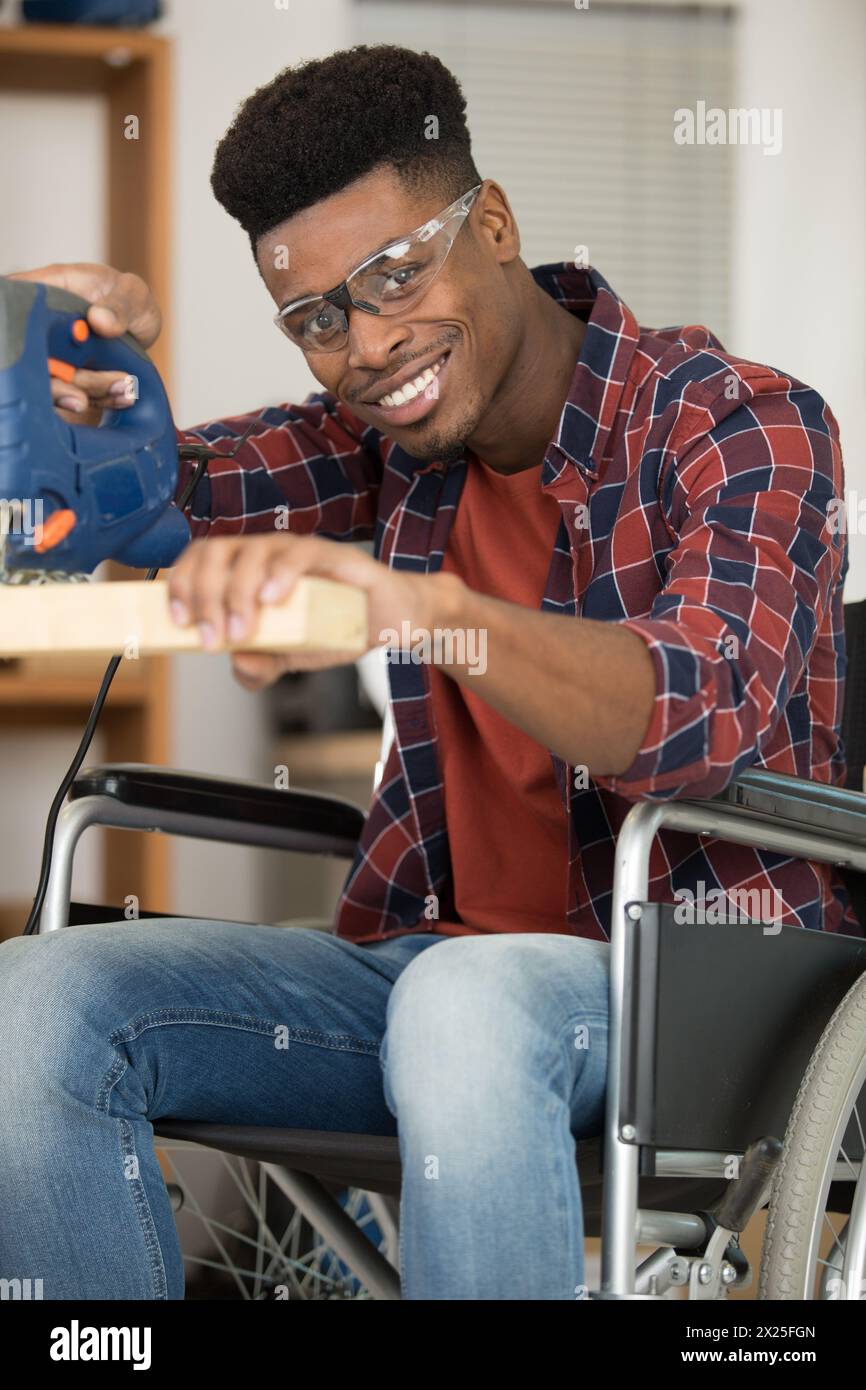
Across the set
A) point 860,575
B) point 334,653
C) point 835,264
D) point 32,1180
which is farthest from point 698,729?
point 835,264

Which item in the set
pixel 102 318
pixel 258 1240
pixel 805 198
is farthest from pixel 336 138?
pixel 805 198

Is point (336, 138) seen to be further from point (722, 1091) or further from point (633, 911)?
point (722, 1091)

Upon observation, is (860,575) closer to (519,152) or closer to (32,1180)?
(519,152)

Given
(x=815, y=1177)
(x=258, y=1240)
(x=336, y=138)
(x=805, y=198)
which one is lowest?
(x=258, y=1240)

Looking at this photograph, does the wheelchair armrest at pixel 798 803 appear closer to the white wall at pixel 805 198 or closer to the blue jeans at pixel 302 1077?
→ the blue jeans at pixel 302 1077

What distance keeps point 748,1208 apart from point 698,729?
334mm

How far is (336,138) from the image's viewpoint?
4.10 feet

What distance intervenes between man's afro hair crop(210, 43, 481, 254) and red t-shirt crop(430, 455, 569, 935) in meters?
0.28

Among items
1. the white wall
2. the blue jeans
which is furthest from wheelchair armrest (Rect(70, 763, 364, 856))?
the white wall

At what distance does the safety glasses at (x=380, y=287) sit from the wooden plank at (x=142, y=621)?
1.70ft

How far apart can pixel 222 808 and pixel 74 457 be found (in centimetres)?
55

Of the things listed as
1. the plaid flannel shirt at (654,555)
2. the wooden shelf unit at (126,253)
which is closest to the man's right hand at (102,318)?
the plaid flannel shirt at (654,555)

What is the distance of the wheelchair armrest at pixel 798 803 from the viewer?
3.47 feet

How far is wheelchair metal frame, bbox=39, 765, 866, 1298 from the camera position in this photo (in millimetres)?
957
